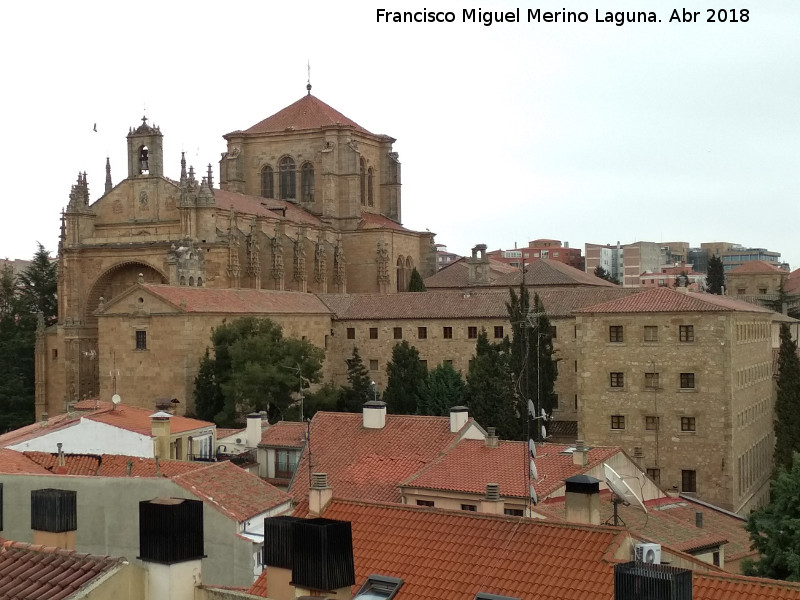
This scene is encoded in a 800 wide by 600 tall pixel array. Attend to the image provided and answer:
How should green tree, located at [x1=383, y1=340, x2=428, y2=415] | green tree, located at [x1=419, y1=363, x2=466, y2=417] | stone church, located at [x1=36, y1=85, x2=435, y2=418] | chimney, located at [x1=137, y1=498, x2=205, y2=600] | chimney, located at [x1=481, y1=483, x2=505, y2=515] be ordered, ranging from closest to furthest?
chimney, located at [x1=137, y1=498, x2=205, y2=600] → chimney, located at [x1=481, y1=483, x2=505, y2=515] → green tree, located at [x1=419, y1=363, x2=466, y2=417] → green tree, located at [x1=383, y1=340, x2=428, y2=415] → stone church, located at [x1=36, y1=85, x2=435, y2=418]

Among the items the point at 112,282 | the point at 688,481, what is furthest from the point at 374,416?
the point at 112,282

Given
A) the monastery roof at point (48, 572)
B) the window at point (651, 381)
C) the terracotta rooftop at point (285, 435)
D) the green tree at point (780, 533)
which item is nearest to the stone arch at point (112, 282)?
the terracotta rooftop at point (285, 435)

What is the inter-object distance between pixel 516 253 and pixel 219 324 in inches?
3585

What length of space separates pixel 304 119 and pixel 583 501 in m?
57.2

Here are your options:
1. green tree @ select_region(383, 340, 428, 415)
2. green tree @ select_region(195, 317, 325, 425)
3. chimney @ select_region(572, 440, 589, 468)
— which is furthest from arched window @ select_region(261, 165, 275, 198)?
chimney @ select_region(572, 440, 589, 468)

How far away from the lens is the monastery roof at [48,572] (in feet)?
32.6

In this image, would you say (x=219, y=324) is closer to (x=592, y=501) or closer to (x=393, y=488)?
(x=393, y=488)

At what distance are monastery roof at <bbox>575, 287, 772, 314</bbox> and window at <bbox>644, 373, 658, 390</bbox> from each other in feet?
7.49

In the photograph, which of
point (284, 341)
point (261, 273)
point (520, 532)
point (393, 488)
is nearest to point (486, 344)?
point (284, 341)

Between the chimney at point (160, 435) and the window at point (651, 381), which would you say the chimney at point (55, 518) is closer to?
the chimney at point (160, 435)

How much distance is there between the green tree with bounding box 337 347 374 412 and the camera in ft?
165

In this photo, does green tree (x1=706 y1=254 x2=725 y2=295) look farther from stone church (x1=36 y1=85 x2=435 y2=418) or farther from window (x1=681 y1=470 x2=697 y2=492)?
window (x1=681 y1=470 x2=697 y2=492)

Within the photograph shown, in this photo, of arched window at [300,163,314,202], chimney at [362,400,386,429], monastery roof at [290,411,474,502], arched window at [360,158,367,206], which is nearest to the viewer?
monastery roof at [290,411,474,502]

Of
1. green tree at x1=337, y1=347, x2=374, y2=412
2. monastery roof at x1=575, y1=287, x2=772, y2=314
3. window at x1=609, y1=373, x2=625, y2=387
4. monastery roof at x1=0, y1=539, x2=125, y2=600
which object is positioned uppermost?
monastery roof at x1=575, y1=287, x2=772, y2=314
